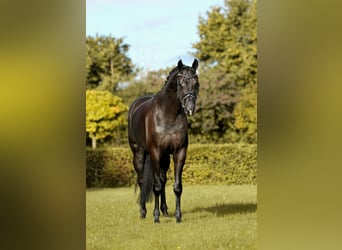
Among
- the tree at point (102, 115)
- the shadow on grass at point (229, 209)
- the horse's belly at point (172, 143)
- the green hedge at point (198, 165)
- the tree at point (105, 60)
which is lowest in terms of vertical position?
Result: the shadow on grass at point (229, 209)

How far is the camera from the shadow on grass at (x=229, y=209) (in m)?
9.72

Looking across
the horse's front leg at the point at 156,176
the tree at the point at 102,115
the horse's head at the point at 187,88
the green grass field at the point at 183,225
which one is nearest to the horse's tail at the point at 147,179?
the green grass field at the point at 183,225

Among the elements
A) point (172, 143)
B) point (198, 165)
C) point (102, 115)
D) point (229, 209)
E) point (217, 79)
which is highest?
point (217, 79)

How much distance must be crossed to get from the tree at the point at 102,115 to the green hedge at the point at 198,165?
176 inches

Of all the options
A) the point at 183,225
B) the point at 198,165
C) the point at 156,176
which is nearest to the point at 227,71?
the point at 198,165

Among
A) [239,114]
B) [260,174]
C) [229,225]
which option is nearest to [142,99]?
[229,225]

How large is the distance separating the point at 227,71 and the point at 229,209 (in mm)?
15774

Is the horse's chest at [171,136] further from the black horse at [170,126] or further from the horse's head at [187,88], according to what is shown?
the horse's head at [187,88]

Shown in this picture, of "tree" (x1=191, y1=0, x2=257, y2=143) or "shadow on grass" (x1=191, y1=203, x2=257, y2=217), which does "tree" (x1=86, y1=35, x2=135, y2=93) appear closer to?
"tree" (x1=191, y1=0, x2=257, y2=143)

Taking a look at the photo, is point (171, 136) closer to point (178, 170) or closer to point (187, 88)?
point (178, 170)

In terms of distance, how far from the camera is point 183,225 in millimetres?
8180

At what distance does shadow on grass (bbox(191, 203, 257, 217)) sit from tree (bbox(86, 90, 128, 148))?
37.4 feet
